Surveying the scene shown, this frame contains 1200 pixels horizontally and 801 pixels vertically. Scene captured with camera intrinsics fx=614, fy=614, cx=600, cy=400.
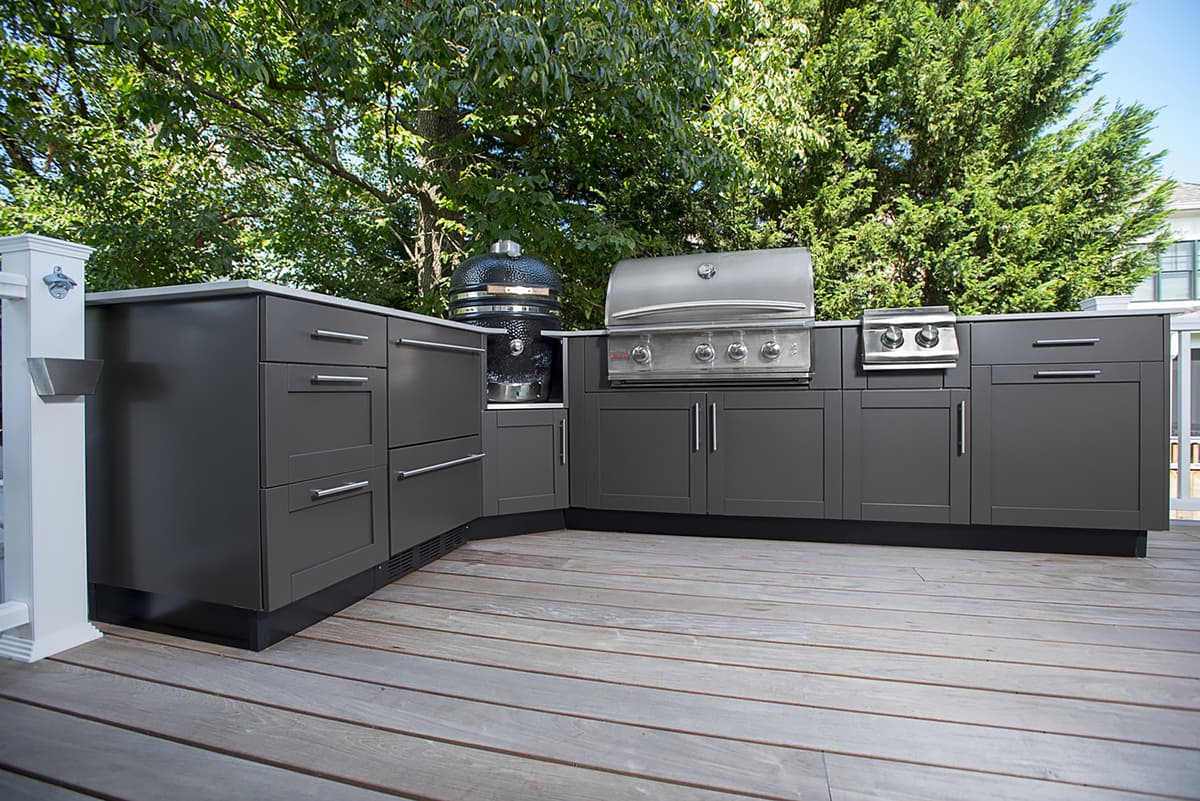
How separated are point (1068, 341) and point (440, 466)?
2560 mm

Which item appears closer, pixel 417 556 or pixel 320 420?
pixel 320 420

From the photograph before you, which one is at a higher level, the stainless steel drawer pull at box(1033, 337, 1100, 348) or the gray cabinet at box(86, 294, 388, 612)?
the stainless steel drawer pull at box(1033, 337, 1100, 348)

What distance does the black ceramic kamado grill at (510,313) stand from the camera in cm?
295

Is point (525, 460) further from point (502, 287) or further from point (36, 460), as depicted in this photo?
point (36, 460)

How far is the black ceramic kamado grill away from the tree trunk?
104 inches

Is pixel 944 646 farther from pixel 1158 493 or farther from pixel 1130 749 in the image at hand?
pixel 1158 493

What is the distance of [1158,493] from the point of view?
2.39 metres

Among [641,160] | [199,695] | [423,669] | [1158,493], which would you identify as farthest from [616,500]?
[641,160]

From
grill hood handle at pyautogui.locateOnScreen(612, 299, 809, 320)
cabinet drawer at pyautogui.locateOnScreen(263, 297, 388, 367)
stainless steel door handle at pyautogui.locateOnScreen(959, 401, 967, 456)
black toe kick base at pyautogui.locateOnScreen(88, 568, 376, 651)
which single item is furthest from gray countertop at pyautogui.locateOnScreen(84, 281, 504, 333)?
stainless steel door handle at pyautogui.locateOnScreen(959, 401, 967, 456)

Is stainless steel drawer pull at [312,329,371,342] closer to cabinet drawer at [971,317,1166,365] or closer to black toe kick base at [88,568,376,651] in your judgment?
black toe kick base at [88,568,376,651]

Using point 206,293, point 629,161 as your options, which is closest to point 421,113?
point 629,161

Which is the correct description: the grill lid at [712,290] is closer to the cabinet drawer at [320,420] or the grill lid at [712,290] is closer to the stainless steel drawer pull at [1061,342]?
the stainless steel drawer pull at [1061,342]

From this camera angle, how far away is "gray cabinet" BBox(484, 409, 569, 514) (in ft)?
9.31

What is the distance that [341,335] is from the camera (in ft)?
5.90
